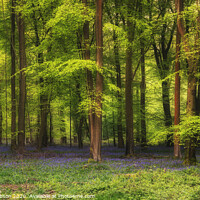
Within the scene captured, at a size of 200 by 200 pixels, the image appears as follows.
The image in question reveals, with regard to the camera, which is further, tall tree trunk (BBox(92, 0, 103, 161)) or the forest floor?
tall tree trunk (BBox(92, 0, 103, 161))

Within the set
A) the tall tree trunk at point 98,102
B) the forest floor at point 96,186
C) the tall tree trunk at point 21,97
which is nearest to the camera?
the forest floor at point 96,186

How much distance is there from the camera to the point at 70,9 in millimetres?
13070

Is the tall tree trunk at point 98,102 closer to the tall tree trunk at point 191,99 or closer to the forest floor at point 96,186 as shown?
the forest floor at point 96,186

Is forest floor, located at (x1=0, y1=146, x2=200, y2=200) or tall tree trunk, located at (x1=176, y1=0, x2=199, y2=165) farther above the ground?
tall tree trunk, located at (x1=176, y1=0, x2=199, y2=165)

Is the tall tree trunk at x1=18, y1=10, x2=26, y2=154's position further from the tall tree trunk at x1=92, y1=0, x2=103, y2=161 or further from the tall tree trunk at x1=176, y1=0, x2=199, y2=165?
the tall tree trunk at x1=176, y1=0, x2=199, y2=165

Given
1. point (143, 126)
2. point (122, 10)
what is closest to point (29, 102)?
point (143, 126)

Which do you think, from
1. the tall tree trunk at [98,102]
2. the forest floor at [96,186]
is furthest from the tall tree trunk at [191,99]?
the tall tree trunk at [98,102]

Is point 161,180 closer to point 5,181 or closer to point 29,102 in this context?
point 5,181

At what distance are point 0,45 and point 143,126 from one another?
14646mm

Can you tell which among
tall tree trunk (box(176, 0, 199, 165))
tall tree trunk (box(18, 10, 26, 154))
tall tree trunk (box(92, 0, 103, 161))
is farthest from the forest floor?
tall tree trunk (box(18, 10, 26, 154))

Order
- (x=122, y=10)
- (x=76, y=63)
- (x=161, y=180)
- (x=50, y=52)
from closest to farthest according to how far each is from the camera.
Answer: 1. (x=161, y=180)
2. (x=76, y=63)
3. (x=122, y=10)
4. (x=50, y=52)

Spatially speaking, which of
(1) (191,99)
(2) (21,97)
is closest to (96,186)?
(1) (191,99)

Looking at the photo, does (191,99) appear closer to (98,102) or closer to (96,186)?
(98,102)

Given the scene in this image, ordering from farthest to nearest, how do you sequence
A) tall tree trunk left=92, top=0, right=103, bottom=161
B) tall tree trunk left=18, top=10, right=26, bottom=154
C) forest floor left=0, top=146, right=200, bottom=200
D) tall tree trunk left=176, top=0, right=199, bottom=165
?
tall tree trunk left=18, top=10, right=26, bottom=154
tall tree trunk left=92, top=0, right=103, bottom=161
tall tree trunk left=176, top=0, right=199, bottom=165
forest floor left=0, top=146, right=200, bottom=200
